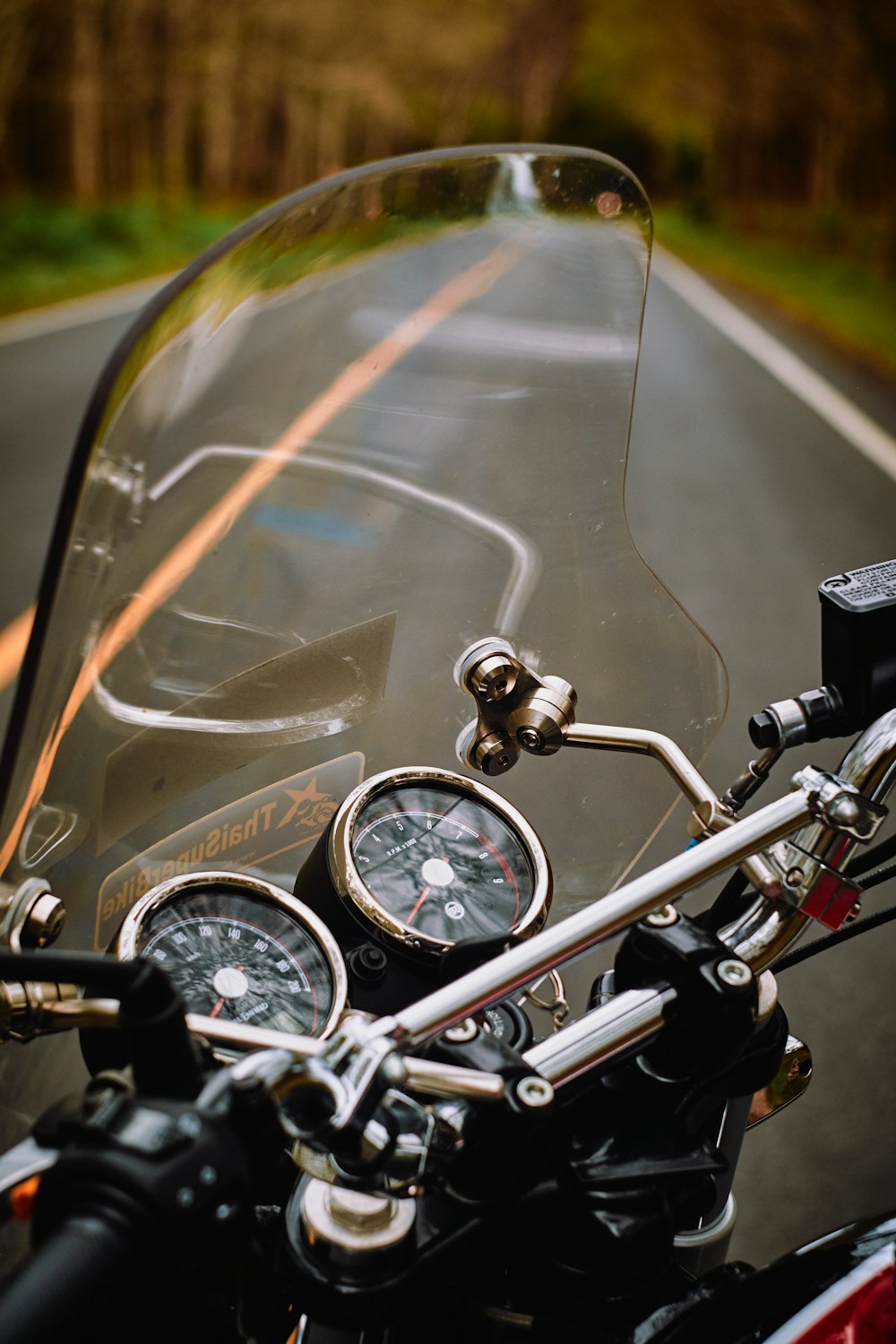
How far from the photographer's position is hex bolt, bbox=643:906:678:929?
1.08m

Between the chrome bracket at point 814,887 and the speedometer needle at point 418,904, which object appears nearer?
the chrome bracket at point 814,887

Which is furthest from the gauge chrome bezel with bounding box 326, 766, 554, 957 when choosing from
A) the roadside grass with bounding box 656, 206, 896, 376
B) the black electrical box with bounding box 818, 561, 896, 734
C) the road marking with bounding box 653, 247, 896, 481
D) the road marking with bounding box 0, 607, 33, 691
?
the roadside grass with bounding box 656, 206, 896, 376

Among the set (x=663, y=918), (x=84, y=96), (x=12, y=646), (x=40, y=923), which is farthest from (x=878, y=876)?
(x=84, y=96)

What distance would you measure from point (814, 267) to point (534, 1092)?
28.5m

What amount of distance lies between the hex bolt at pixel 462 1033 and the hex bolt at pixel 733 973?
0.22 meters

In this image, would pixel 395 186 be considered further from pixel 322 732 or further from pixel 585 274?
pixel 322 732

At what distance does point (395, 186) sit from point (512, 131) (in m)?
83.2

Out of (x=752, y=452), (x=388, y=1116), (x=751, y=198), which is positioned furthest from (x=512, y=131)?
(x=388, y=1116)

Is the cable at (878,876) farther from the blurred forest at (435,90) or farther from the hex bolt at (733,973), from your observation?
the blurred forest at (435,90)

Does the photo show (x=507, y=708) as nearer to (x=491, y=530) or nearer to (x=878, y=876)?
(x=491, y=530)

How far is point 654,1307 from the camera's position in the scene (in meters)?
1.09

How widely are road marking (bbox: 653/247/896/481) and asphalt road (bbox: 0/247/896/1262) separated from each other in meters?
0.23

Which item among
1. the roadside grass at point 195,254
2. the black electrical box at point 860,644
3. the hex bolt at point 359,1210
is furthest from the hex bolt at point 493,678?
the roadside grass at point 195,254

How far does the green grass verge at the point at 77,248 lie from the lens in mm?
16750
